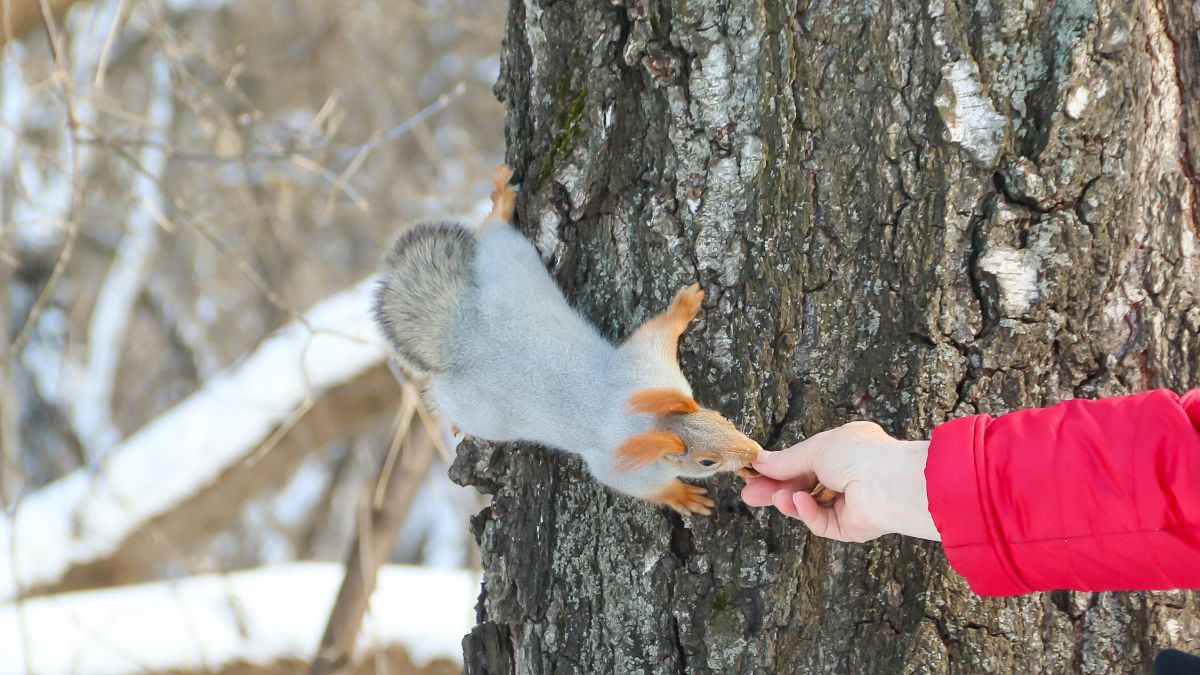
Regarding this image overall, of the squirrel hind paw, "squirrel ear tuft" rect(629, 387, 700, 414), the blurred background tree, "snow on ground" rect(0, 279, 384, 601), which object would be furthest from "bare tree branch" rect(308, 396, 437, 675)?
"squirrel ear tuft" rect(629, 387, 700, 414)

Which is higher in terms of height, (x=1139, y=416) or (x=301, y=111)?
(x=301, y=111)

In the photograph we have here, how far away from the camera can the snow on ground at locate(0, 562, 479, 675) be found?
96.7 inches

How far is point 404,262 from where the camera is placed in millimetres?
1473

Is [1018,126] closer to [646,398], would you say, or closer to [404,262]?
[646,398]

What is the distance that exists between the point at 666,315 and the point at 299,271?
4493mm

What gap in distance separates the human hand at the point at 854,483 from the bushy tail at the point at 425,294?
1.61 ft

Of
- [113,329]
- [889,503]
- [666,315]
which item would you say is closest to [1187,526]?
[889,503]

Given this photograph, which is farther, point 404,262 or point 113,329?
point 113,329

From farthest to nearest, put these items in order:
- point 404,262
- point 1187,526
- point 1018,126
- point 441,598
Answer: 1. point 441,598
2. point 404,262
3. point 1018,126
4. point 1187,526

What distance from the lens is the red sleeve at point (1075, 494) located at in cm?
98

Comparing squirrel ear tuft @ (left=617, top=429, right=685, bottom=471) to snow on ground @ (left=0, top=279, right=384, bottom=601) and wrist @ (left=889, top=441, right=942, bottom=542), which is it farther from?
snow on ground @ (left=0, top=279, right=384, bottom=601)

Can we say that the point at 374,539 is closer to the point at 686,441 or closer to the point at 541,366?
the point at 541,366

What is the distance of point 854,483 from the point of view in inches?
42.4

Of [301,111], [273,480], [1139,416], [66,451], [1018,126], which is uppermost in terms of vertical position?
[301,111]
